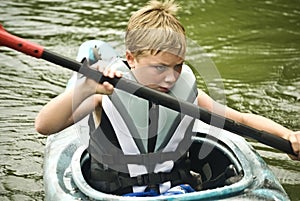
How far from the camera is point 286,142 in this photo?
6.47 feet

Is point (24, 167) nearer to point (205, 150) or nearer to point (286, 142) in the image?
point (205, 150)

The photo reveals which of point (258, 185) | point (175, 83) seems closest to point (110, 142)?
point (175, 83)

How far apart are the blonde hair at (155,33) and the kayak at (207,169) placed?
33 centimetres

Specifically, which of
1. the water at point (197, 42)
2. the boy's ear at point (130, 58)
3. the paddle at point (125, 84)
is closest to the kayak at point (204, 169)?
the paddle at point (125, 84)

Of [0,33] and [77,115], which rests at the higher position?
[0,33]

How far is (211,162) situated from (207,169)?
27mm

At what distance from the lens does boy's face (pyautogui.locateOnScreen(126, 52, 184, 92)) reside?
6.23 feet

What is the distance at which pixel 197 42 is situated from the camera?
13.6 ft

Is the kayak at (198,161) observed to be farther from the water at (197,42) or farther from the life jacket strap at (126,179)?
the water at (197,42)

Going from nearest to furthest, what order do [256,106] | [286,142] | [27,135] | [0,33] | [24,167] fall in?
[0,33] → [286,142] → [24,167] → [27,135] → [256,106]

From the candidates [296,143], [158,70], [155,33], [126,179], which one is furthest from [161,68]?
[296,143]

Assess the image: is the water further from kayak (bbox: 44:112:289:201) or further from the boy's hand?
the boy's hand

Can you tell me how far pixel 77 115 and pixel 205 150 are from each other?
0.45 m

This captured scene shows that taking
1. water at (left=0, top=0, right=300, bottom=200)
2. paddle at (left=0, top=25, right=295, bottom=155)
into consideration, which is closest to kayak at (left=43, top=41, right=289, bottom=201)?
paddle at (left=0, top=25, right=295, bottom=155)
